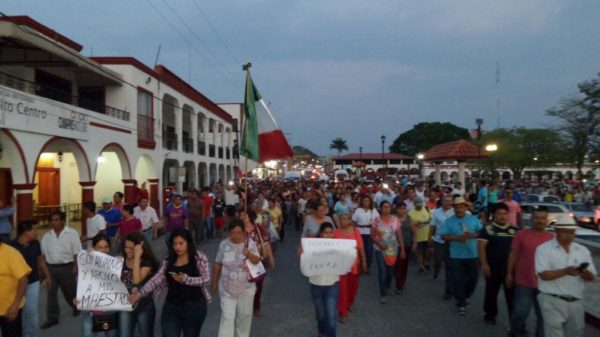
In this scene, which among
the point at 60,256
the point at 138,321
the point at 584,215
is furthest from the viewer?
the point at 584,215

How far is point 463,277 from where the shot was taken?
20.2ft

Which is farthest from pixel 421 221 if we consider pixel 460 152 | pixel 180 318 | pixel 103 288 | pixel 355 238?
pixel 460 152

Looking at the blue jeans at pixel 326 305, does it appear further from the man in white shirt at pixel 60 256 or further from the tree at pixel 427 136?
the tree at pixel 427 136

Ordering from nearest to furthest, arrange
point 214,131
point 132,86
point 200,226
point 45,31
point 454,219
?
point 454,219 → point 200,226 → point 45,31 → point 132,86 → point 214,131

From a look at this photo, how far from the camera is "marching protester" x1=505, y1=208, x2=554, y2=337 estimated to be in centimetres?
476

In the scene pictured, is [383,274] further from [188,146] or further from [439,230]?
[188,146]

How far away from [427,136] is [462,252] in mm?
89260

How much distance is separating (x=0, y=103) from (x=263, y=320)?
27.6 ft

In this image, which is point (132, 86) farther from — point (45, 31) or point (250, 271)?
point (250, 271)

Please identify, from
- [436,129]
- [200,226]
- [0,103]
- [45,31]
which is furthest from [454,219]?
[436,129]

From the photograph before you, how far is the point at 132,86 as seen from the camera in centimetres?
1695

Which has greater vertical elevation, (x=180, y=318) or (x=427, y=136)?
(x=427, y=136)

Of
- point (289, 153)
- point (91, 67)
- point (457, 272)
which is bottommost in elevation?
point (457, 272)

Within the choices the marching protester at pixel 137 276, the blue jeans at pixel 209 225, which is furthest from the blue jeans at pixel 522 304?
the blue jeans at pixel 209 225
